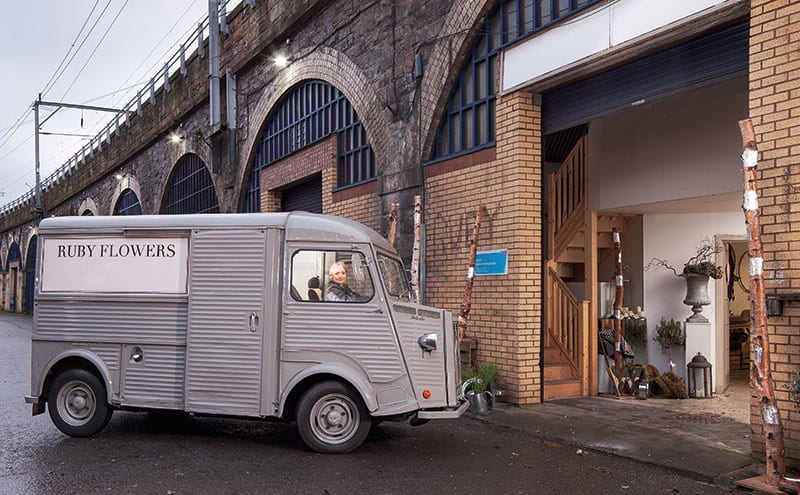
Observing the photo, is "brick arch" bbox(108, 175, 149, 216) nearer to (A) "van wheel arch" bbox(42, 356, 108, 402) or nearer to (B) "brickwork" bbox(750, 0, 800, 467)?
(A) "van wheel arch" bbox(42, 356, 108, 402)

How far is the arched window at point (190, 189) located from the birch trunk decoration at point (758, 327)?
1775 centimetres

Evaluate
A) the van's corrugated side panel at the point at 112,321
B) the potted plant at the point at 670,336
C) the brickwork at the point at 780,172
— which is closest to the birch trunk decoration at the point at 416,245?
the potted plant at the point at 670,336

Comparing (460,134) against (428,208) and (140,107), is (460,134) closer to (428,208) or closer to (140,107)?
(428,208)

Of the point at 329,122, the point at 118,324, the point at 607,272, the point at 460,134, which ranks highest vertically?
the point at 329,122

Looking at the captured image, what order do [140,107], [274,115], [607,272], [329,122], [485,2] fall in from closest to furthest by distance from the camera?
[485,2] → [607,272] → [329,122] → [274,115] → [140,107]

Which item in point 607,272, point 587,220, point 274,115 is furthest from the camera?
point 274,115

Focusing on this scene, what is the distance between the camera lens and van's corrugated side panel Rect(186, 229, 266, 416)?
754 cm

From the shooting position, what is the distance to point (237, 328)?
25.0ft

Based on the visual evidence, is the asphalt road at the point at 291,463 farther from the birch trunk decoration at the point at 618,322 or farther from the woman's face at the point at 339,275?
the birch trunk decoration at the point at 618,322

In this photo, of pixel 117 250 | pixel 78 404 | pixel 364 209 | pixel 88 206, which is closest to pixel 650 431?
pixel 117 250

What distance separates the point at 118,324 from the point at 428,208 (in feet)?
18.3

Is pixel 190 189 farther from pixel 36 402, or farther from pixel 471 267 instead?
pixel 36 402

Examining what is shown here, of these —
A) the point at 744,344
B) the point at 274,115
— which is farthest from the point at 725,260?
the point at 274,115

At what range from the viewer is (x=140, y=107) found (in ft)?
96.4
